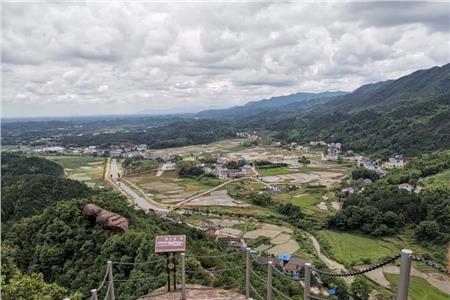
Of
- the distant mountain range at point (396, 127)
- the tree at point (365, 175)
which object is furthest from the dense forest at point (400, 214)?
the distant mountain range at point (396, 127)

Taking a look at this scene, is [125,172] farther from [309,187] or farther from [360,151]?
[360,151]

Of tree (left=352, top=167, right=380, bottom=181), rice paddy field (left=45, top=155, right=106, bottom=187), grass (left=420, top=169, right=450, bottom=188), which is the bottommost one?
rice paddy field (left=45, top=155, right=106, bottom=187)

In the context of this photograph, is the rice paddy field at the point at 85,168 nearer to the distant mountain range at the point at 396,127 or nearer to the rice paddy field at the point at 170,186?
the rice paddy field at the point at 170,186

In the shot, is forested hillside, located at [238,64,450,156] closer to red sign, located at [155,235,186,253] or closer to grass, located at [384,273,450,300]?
grass, located at [384,273,450,300]

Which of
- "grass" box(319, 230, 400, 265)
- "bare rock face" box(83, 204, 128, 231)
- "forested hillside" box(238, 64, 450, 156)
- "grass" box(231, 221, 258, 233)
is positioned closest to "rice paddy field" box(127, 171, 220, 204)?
"grass" box(231, 221, 258, 233)

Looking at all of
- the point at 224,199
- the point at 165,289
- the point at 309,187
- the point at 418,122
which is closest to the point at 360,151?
the point at 418,122

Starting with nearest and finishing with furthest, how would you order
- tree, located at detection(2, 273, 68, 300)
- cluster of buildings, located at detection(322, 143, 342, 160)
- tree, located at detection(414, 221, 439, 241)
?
tree, located at detection(2, 273, 68, 300)
tree, located at detection(414, 221, 439, 241)
cluster of buildings, located at detection(322, 143, 342, 160)

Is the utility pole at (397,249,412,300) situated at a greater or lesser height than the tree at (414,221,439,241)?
greater

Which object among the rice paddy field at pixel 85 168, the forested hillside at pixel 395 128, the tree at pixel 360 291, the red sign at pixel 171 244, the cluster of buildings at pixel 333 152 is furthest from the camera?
the cluster of buildings at pixel 333 152
